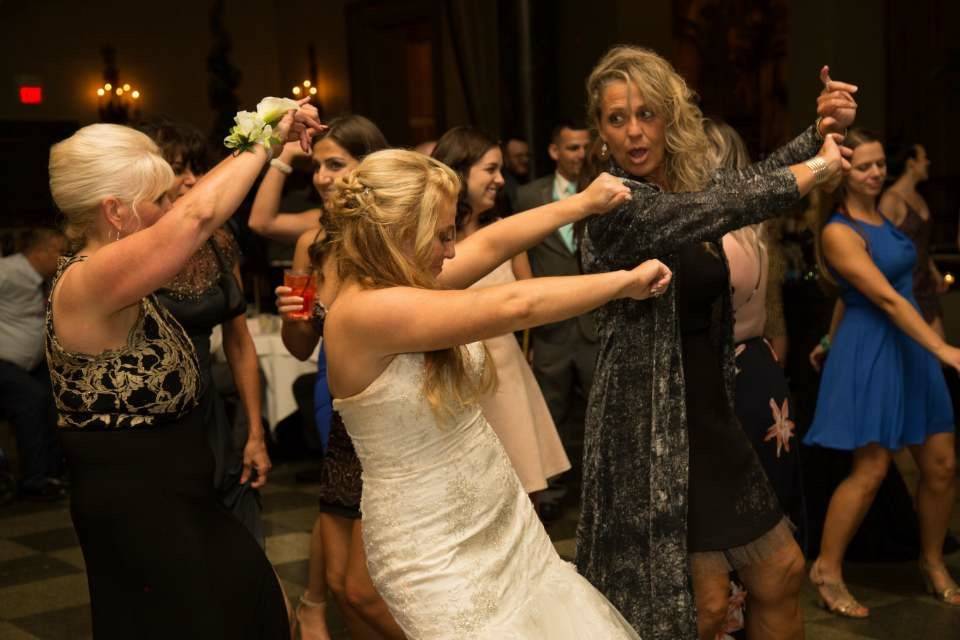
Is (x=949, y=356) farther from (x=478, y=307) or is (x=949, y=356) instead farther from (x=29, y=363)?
(x=29, y=363)

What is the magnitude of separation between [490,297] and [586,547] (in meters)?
1.01

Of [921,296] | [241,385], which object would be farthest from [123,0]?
[241,385]

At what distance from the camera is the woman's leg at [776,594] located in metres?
2.96

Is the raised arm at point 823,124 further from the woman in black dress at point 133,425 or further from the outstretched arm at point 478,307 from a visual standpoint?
the woman in black dress at point 133,425

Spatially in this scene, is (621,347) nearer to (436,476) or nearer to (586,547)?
(586,547)

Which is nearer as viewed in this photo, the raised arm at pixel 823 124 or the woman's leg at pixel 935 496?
the raised arm at pixel 823 124

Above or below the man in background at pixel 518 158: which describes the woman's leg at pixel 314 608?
below

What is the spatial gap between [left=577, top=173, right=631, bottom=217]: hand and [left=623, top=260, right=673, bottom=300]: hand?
1.03 ft

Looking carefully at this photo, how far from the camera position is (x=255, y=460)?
3787 mm

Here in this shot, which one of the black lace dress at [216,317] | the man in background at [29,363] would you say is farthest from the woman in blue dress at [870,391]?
the man in background at [29,363]

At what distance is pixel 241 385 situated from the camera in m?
3.84

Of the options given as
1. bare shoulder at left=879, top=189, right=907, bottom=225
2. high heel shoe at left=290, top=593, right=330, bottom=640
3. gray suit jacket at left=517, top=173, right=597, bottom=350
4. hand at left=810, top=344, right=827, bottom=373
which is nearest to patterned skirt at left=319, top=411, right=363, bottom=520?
high heel shoe at left=290, top=593, right=330, bottom=640

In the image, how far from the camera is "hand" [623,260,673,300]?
224cm

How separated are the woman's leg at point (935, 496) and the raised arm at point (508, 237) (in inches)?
81.1
